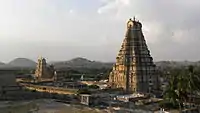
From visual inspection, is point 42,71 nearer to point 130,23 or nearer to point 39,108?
point 130,23

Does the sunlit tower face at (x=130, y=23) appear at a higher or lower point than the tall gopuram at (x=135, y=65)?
higher

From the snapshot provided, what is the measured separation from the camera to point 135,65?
5188 centimetres

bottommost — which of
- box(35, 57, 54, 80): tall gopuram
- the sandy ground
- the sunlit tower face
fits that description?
the sandy ground

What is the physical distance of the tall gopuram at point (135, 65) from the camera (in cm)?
5203

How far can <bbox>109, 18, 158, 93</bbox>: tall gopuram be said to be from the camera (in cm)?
5203

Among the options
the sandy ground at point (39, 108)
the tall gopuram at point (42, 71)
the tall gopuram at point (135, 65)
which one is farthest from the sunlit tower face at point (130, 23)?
the tall gopuram at point (42, 71)

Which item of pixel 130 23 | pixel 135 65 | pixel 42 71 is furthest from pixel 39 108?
pixel 42 71

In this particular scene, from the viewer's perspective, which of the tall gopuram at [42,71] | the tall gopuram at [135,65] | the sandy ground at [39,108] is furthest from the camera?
the tall gopuram at [42,71]

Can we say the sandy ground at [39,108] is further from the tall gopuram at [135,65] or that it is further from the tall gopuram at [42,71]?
the tall gopuram at [42,71]

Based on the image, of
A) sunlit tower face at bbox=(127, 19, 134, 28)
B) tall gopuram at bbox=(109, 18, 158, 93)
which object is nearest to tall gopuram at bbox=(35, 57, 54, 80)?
tall gopuram at bbox=(109, 18, 158, 93)

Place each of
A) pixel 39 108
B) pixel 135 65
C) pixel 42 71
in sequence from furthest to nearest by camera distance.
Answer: pixel 42 71
pixel 135 65
pixel 39 108

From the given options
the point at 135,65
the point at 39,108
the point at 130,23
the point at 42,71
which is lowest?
the point at 39,108

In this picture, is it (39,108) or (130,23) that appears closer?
(39,108)

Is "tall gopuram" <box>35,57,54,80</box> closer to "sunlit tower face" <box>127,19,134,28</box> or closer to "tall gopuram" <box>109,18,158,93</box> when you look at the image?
"tall gopuram" <box>109,18,158,93</box>
